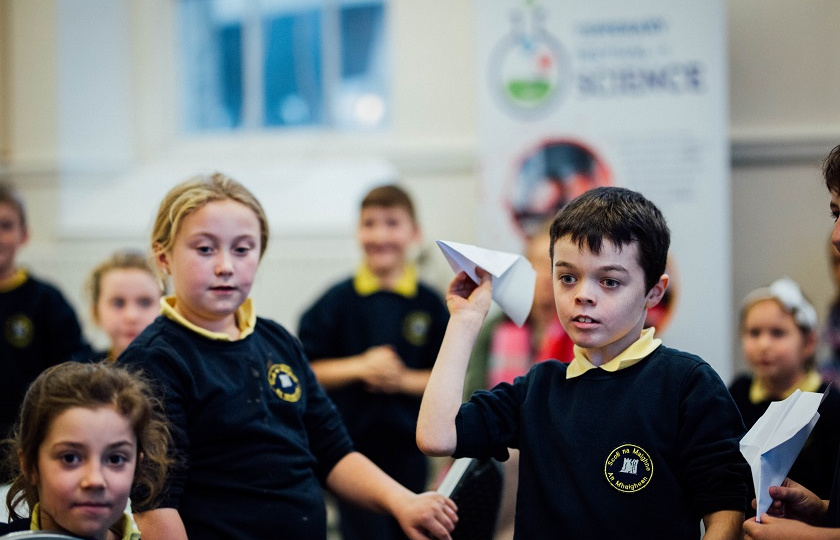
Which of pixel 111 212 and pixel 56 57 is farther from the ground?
pixel 56 57

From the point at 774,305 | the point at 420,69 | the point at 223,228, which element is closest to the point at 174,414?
the point at 223,228

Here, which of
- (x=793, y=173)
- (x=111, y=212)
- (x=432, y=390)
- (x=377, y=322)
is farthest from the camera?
(x=111, y=212)

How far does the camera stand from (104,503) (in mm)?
1580

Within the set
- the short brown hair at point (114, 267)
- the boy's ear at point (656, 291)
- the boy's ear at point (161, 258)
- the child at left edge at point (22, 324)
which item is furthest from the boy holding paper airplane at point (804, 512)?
the child at left edge at point (22, 324)

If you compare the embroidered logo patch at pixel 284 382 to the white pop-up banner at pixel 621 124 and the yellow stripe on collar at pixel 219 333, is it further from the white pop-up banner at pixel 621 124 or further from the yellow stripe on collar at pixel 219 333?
the white pop-up banner at pixel 621 124

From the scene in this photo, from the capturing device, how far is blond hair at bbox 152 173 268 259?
6.57ft

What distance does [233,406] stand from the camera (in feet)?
6.26

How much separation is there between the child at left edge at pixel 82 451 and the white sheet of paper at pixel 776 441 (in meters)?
1.07

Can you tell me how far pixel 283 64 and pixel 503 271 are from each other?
13.3 ft

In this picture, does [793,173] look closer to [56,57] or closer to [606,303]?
[606,303]

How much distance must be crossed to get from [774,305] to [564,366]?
63.1 inches

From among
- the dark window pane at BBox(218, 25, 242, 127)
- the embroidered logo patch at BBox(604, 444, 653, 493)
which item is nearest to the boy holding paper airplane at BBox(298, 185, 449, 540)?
the embroidered logo patch at BBox(604, 444, 653, 493)

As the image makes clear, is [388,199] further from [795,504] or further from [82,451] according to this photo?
[795,504]

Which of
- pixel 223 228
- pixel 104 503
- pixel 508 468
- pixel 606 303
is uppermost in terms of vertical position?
pixel 223 228
